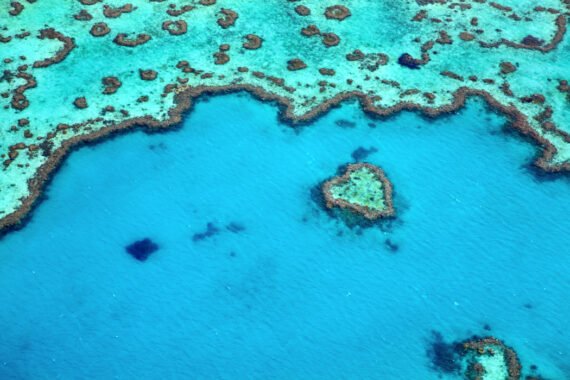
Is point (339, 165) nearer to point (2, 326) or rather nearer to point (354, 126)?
point (354, 126)

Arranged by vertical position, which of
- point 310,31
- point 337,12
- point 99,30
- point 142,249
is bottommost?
point 142,249

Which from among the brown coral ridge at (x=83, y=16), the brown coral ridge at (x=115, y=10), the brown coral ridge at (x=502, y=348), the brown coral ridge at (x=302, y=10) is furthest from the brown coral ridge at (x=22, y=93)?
the brown coral ridge at (x=502, y=348)

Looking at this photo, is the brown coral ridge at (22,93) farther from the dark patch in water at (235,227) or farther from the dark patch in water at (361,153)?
the dark patch in water at (361,153)

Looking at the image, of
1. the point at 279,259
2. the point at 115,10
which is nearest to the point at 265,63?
the point at 115,10

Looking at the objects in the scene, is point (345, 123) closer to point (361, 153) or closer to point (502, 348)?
point (361, 153)

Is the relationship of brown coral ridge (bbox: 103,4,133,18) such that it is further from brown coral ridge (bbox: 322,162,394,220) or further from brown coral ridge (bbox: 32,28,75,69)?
brown coral ridge (bbox: 322,162,394,220)
